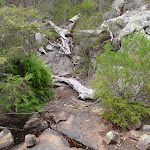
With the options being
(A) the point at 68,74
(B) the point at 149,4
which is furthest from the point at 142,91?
(B) the point at 149,4

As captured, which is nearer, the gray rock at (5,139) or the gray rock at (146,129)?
the gray rock at (146,129)

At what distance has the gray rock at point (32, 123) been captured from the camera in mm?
5948

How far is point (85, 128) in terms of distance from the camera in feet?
19.0

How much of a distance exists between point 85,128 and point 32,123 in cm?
230

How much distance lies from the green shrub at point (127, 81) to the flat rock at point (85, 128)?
63 cm

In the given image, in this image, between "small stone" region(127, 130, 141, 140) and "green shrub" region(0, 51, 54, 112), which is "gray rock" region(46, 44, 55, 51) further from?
"small stone" region(127, 130, 141, 140)

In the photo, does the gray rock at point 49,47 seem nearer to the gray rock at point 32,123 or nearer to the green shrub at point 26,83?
the green shrub at point 26,83

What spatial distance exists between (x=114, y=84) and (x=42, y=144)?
3598 mm

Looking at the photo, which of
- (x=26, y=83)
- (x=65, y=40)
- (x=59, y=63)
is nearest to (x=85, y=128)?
(x=26, y=83)

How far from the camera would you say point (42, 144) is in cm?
494

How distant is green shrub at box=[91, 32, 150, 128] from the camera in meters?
5.10

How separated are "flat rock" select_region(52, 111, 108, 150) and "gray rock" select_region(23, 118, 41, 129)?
90 cm

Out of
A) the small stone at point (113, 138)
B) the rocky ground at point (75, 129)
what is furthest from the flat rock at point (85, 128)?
the small stone at point (113, 138)

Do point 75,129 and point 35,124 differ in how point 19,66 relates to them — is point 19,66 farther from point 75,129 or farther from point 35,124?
point 75,129
